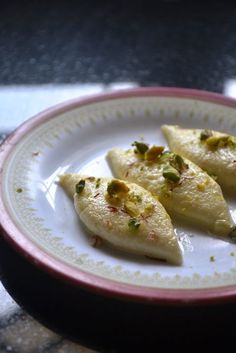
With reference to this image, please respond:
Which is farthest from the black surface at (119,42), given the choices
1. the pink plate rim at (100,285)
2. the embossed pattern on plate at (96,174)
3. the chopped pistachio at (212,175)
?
the pink plate rim at (100,285)

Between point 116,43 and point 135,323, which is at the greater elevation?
point 116,43

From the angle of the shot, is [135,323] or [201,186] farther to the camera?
[201,186]

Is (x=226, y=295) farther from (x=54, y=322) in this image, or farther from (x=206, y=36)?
(x=206, y=36)

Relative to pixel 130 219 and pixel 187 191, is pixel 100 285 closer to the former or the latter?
pixel 130 219

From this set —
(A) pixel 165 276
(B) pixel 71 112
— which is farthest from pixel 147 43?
(A) pixel 165 276

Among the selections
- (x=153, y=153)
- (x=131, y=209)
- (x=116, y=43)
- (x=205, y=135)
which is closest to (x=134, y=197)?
(x=131, y=209)

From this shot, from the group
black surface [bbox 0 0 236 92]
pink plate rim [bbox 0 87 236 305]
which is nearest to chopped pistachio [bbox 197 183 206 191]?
pink plate rim [bbox 0 87 236 305]

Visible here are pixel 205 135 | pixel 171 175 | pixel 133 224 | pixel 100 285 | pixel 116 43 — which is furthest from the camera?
pixel 116 43
